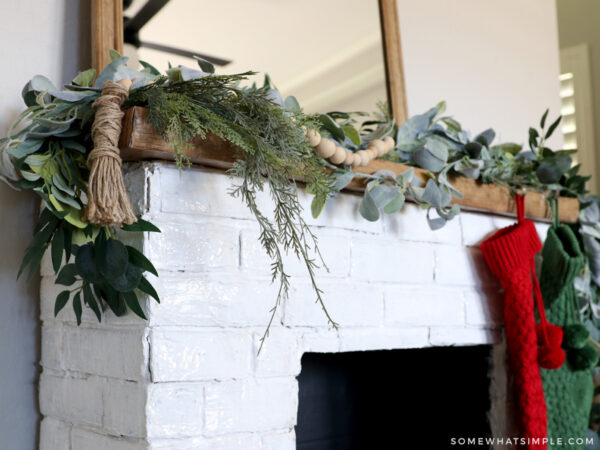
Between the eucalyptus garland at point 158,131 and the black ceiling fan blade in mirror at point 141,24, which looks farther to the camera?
the black ceiling fan blade in mirror at point 141,24

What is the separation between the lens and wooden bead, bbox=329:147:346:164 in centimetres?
82

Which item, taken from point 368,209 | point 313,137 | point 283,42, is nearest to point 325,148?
point 313,137

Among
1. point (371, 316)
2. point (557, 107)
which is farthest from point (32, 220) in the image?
point (557, 107)

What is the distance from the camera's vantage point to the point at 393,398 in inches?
52.9

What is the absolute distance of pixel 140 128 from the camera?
663 millimetres

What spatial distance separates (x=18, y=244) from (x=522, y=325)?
891mm

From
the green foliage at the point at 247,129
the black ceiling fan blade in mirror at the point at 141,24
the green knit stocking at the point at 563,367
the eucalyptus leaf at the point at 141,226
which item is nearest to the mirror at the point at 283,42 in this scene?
the black ceiling fan blade in mirror at the point at 141,24

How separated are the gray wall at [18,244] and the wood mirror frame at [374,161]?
0.08 metres

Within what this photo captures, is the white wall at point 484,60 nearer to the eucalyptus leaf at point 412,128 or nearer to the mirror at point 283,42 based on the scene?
the mirror at point 283,42

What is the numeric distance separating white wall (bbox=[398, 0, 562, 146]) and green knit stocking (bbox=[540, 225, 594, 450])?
14.7 inches

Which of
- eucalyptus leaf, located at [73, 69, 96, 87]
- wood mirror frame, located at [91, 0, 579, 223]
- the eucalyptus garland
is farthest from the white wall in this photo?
eucalyptus leaf, located at [73, 69, 96, 87]

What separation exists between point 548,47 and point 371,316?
1.12 meters

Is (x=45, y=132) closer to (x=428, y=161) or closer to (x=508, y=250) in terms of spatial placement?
(x=428, y=161)

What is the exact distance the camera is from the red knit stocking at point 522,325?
110cm
